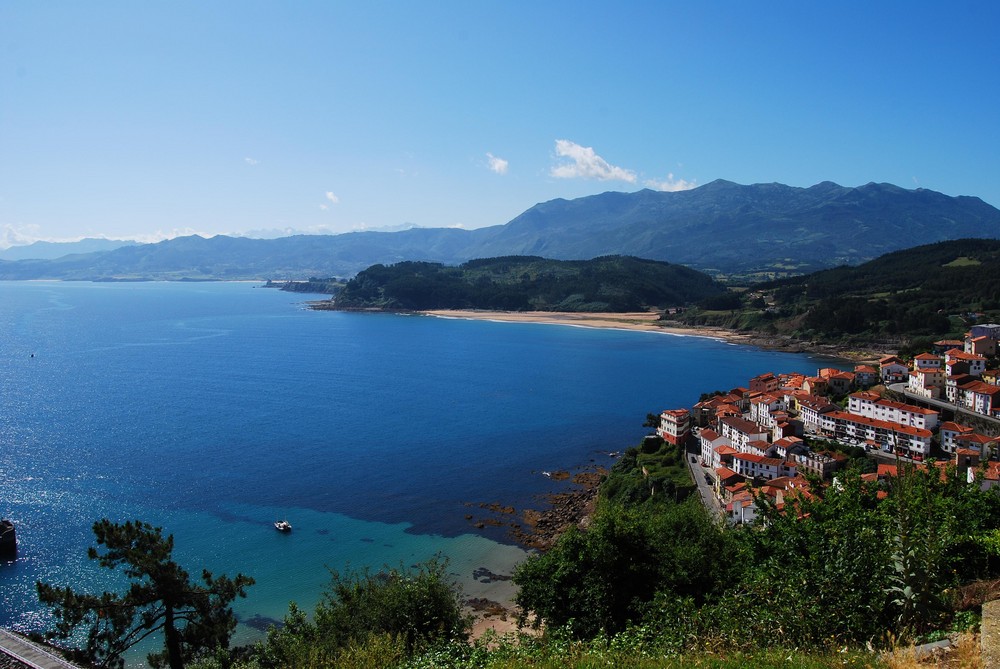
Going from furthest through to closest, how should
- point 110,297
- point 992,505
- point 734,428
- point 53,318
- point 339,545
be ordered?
1. point 110,297
2. point 53,318
3. point 734,428
4. point 339,545
5. point 992,505

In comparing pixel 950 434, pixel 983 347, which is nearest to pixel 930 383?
pixel 983 347

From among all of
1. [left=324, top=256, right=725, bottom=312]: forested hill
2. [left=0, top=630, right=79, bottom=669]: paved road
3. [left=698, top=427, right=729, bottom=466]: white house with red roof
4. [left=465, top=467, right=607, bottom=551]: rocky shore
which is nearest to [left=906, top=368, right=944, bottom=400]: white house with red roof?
[left=698, top=427, right=729, bottom=466]: white house with red roof

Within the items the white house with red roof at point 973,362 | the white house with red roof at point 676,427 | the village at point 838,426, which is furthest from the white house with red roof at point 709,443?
the white house with red roof at point 973,362

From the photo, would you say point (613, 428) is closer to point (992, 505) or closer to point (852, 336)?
point (992, 505)

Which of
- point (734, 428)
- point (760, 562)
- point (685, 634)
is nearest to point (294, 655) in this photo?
point (685, 634)

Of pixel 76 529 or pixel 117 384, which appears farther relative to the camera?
pixel 117 384

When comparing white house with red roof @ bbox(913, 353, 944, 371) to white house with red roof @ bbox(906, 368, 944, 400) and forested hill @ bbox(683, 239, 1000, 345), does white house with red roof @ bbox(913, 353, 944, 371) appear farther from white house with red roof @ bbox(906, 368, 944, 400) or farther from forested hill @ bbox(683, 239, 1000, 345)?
forested hill @ bbox(683, 239, 1000, 345)

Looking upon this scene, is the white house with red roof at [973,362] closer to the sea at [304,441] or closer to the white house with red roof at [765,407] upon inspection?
the white house with red roof at [765,407]
